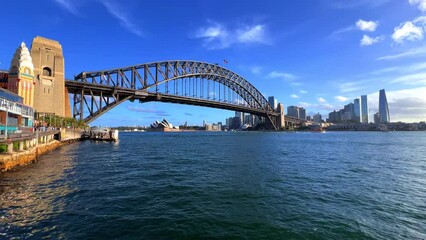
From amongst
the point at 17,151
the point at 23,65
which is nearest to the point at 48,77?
the point at 23,65

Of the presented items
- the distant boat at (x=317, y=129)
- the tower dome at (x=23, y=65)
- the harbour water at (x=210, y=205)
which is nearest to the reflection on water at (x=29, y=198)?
the harbour water at (x=210, y=205)

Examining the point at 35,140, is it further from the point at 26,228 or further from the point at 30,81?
the point at 30,81

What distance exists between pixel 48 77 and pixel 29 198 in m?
53.1

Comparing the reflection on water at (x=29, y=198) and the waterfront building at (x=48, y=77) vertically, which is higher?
the waterfront building at (x=48, y=77)

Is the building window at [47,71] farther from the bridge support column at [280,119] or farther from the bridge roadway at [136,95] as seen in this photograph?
the bridge support column at [280,119]

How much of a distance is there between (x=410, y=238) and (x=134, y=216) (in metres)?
8.41

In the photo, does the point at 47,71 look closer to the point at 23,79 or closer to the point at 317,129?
the point at 23,79

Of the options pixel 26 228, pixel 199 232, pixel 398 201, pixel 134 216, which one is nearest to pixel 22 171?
pixel 26 228

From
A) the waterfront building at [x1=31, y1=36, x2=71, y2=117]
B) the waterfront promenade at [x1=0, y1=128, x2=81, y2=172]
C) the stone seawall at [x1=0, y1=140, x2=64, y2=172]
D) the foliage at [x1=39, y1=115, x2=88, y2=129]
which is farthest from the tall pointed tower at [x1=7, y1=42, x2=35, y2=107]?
the stone seawall at [x1=0, y1=140, x2=64, y2=172]

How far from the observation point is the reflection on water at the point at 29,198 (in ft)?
26.1

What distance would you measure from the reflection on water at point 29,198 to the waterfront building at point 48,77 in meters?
42.7

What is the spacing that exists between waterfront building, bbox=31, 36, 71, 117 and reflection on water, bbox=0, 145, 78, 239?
42.7m

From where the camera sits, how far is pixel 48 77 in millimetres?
55000

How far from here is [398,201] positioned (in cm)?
1106
